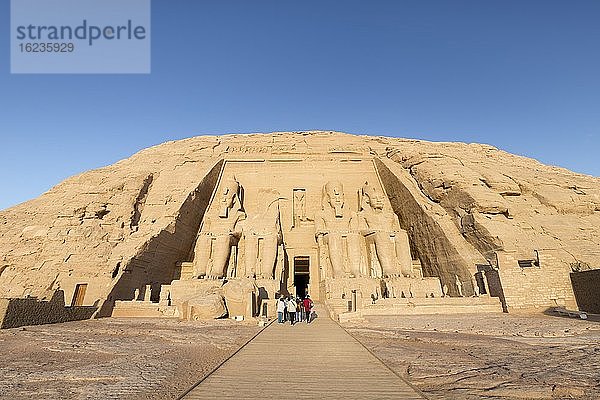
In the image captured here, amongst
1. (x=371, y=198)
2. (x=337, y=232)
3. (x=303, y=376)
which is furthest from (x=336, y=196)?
(x=303, y=376)

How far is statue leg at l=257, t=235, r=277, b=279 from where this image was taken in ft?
50.0

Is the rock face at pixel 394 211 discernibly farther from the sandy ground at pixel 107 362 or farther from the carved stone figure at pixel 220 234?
the sandy ground at pixel 107 362

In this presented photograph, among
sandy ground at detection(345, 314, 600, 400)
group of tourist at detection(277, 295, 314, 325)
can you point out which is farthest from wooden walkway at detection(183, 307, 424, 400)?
group of tourist at detection(277, 295, 314, 325)

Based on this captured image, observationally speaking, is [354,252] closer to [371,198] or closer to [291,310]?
[371,198]

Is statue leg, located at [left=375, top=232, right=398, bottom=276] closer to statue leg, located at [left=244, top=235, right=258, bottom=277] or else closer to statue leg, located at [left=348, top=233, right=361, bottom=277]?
statue leg, located at [left=348, top=233, right=361, bottom=277]

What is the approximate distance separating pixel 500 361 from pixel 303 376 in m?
2.10

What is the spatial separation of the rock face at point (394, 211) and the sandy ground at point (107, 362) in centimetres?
470

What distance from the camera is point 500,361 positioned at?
163 inches

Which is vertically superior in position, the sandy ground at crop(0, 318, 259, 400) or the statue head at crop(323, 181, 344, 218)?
the statue head at crop(323, 181, 344, 218)

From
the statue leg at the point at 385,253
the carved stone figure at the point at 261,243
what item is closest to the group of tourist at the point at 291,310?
the carved stone figure at the point at 261,243

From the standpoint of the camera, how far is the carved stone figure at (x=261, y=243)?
1537 centimetres

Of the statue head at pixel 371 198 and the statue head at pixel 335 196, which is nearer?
the statue head at pixel 371 198

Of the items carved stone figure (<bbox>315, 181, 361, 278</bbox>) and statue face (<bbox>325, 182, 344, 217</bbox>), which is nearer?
carved stone figure (<bbox>315, 181, 361, 278</bbox>)

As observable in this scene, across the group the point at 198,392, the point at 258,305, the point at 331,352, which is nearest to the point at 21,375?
the point at 198,392
